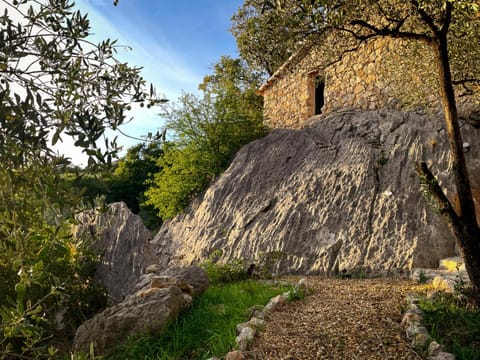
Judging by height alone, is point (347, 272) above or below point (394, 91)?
below

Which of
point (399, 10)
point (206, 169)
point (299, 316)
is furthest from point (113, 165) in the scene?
point (206, 169)

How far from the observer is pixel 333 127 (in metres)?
12.4

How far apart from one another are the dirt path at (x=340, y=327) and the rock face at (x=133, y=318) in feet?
4.81

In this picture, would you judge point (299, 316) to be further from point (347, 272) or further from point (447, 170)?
point (447, 170)

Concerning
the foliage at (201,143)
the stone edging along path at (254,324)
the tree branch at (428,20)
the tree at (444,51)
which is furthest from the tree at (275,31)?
the foliage at (201,143)

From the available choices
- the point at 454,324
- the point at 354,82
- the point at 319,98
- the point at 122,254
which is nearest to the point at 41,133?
the point at 454,324

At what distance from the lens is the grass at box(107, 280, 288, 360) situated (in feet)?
17.5

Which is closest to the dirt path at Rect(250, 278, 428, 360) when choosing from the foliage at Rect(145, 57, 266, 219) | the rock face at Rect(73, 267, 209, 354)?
the rock face at Rect(73, 267, 209, 354)

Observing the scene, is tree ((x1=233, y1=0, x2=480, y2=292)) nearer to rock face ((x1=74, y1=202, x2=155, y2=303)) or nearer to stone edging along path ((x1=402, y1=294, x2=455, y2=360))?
stone edging along path ((x1=402, y1=294, x2=455, y2=360))

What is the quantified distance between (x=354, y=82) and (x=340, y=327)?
886 cm

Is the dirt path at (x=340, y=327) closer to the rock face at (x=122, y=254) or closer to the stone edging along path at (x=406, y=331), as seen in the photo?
the stone edging along path at (x=406, y=331)

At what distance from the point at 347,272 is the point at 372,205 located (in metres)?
1.75

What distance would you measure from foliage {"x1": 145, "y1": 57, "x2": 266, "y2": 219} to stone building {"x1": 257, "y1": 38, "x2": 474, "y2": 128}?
172cm

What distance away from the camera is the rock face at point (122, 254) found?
9.23m
